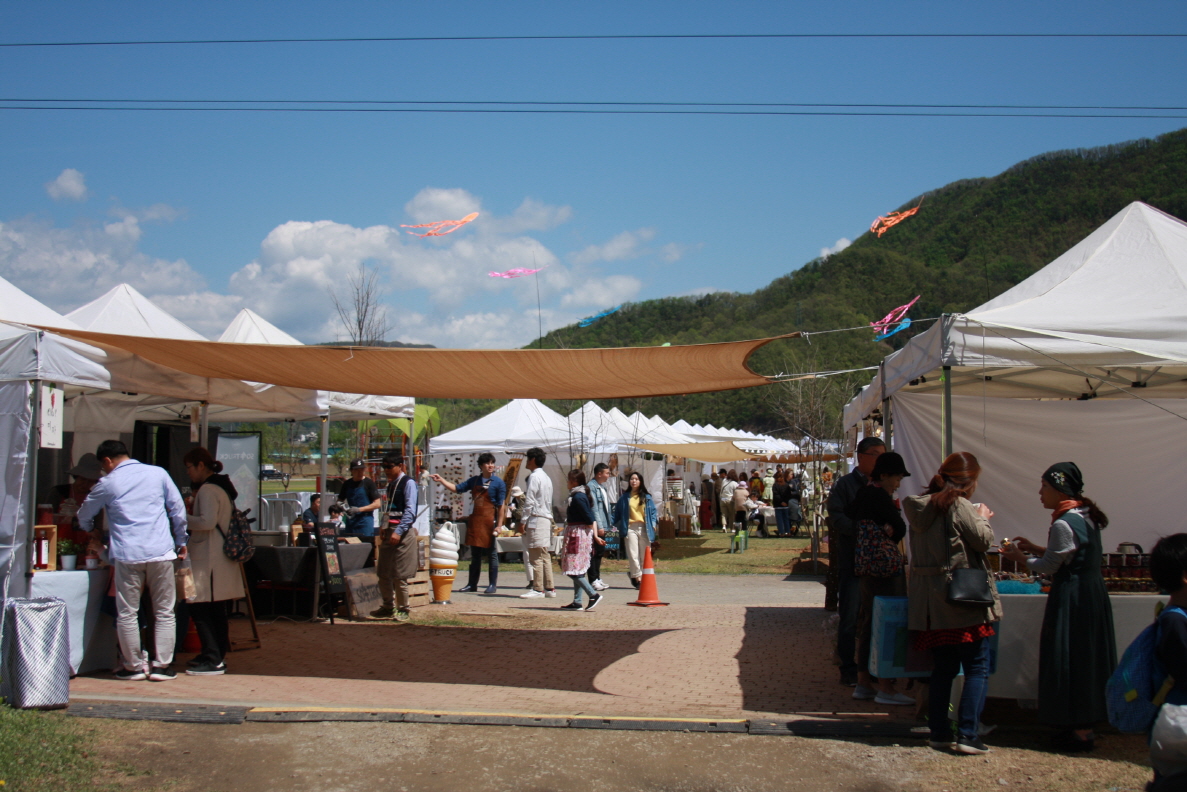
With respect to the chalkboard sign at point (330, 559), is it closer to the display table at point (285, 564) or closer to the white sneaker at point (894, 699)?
the display table at point (285, 564)

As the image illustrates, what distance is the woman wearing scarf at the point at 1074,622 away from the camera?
4426mm

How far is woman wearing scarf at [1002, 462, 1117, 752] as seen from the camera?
4.43 meters

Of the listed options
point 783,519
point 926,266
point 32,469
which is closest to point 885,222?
point 32,469

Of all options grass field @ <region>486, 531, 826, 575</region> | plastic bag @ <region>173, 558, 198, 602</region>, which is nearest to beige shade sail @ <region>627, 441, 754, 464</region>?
grass field @ <region>486, 531, 826, 575</region>

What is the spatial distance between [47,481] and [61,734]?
5321 mm

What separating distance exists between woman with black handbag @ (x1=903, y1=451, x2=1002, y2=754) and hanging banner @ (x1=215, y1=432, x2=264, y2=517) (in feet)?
35.4

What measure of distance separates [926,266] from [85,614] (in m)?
39.5

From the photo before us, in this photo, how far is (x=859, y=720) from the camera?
5031 millimetres

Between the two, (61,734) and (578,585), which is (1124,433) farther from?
(61,734)

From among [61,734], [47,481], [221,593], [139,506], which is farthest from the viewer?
[47,481]

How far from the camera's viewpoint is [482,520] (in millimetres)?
10625

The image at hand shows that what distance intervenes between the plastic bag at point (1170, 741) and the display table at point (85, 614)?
20.3ft

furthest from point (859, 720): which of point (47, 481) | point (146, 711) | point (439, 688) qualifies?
point (47, 481)

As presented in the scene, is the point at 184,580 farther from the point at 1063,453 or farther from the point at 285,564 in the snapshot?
the point at 1063,453
